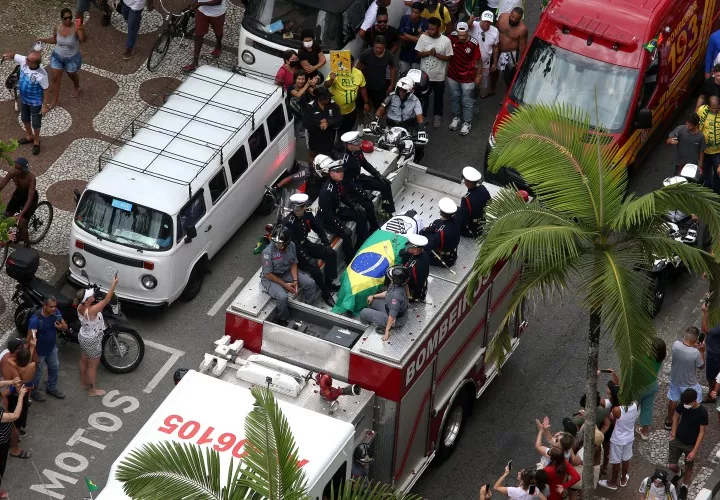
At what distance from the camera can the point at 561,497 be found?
17.5 m

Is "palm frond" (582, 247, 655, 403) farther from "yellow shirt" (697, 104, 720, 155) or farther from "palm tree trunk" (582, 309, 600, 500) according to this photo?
"yellow shirt" (697, 104, 720, 155)

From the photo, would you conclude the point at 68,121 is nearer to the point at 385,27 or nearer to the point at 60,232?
the point at 60,232

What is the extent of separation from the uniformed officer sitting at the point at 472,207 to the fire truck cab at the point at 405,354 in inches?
6.4

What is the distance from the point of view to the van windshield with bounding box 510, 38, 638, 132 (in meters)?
22.4

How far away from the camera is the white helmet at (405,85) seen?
23.0 metres

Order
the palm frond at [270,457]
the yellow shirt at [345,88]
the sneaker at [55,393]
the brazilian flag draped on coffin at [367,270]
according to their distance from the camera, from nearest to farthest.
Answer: the palm frond at [270,457] < the brazilian flag draped on coffin at [367,270] < the sneaker at [55,393] < the yellow shirt at [345,88]

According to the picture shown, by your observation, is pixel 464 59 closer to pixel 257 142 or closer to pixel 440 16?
pixel 440 16

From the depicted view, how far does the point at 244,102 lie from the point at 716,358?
7.60m

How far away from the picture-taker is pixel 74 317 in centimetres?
2003

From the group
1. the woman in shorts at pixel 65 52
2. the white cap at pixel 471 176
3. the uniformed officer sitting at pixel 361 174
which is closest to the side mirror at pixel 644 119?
the white cap at pixel 471 176

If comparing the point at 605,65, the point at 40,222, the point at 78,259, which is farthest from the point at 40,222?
the point at 605,65

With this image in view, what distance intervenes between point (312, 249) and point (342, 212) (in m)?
0.76

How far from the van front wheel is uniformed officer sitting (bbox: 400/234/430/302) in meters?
4.36

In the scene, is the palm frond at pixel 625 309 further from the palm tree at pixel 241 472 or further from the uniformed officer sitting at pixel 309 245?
the uniformed officer sitting at pixel 309 245
